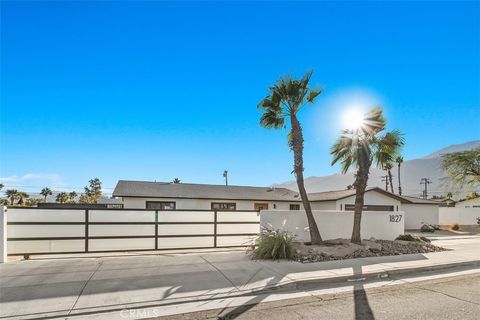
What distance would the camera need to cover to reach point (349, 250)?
11477 mm

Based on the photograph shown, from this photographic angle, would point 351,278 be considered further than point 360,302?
Yes

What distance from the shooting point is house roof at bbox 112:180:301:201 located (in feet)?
74.6

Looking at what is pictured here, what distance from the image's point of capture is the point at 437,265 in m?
9.87

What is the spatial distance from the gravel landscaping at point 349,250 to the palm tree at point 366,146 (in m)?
1.55

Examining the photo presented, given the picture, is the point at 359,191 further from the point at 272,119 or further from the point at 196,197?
the point at 196,197

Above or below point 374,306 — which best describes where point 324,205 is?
above

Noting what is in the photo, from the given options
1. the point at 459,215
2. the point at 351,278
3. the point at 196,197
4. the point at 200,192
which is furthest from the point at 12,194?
Answer: the point at 459,215

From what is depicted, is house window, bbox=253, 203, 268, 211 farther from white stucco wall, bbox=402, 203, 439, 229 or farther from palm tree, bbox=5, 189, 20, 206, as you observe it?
palm tree, bbox=5, 189, 20, 206

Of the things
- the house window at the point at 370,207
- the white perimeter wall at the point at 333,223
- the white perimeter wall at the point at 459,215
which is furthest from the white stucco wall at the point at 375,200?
the white perimeter wall at the point at 333,223

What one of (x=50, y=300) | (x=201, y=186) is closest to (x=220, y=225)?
(x=50, y=300)

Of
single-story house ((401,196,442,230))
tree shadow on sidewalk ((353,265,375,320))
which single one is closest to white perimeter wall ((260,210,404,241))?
tree shadow on sidewalk ((353,265,375,320))

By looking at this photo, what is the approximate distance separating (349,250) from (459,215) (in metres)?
29.2

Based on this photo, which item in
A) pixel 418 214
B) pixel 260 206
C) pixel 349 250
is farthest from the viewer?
pixel 418 214

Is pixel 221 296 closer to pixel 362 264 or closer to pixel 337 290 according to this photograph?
pixel 337 290
